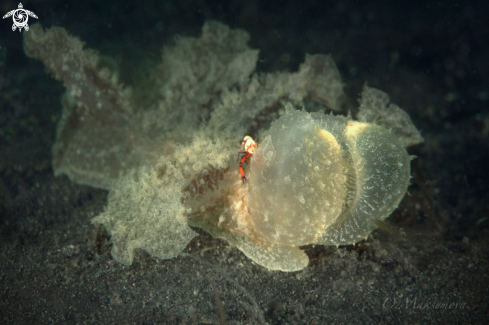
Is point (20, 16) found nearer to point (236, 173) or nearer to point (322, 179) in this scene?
point (236, 173)

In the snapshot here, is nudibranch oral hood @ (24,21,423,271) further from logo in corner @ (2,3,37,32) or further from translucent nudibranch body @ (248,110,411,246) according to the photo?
logo in corner @ (2,3,37,32)

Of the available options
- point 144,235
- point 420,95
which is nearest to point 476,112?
point 420,95

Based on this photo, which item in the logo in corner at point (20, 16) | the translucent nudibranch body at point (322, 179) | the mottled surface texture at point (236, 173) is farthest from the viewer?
the logo in corner at point (20, 16)

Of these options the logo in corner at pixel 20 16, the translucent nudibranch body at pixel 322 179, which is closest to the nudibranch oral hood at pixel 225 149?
the translucent nudibranch body at pixel 322 179

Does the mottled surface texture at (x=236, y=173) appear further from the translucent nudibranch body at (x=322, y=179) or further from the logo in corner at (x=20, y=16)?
the translucent nudibranch body at (x=322, y=179)

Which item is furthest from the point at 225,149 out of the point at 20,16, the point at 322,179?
the point at 20,16

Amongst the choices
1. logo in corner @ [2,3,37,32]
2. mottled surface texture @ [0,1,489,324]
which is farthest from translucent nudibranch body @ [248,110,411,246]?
logo in corner @ [2,3,37,32]
